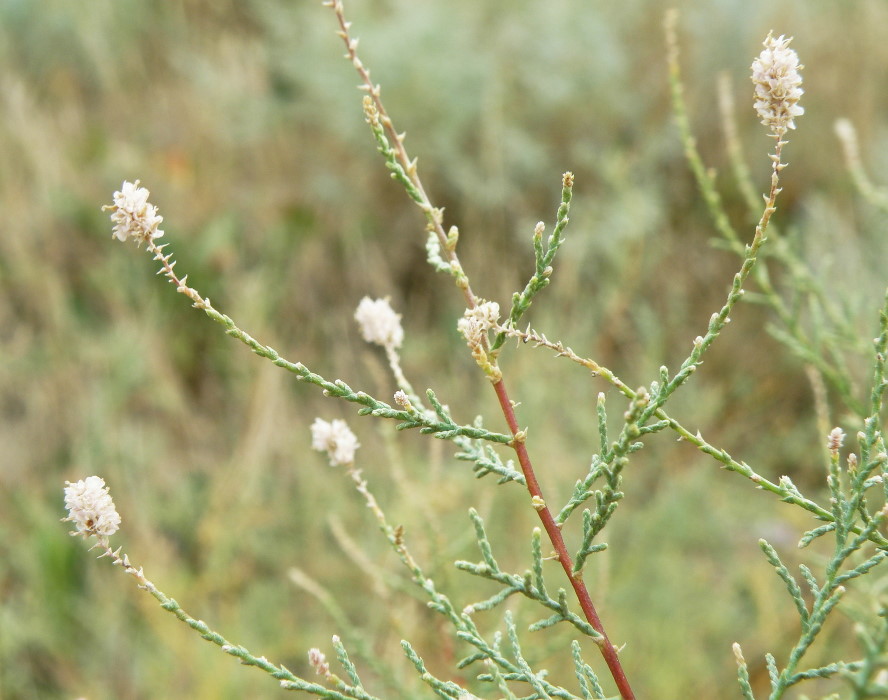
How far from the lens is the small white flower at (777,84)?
66 centimetres

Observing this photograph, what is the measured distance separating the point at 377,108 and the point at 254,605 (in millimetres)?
2432

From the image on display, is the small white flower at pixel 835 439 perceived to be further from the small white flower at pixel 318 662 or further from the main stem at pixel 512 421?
the small white flower at pixel 318 662

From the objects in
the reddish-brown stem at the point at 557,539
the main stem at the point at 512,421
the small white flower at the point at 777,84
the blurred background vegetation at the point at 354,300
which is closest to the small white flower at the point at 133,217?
the main stem at the point at 512,421

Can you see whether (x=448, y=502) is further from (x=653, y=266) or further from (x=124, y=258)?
(x=124, y=258)

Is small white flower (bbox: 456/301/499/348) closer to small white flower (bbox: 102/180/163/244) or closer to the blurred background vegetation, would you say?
small white flower (bbox: 102/180/163/244)

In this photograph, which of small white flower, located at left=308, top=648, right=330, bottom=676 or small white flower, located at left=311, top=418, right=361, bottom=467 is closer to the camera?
small white flower, located at left=308, top=648, right=330, bottom=676

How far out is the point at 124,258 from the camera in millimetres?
4207

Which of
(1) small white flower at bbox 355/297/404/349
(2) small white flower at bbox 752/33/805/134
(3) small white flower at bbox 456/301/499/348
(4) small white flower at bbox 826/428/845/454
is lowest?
(3) small white flower at bbox 456/301/499/348

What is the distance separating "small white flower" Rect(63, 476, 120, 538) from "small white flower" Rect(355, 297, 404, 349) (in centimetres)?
35

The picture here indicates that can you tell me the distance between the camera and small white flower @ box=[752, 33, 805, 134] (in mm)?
664

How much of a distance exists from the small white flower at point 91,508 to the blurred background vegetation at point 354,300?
3.29 ft

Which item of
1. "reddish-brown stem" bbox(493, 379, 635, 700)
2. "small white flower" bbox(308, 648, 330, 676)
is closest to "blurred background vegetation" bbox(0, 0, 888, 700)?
"reddish-brown stem" bbox(493, 379, 635, 700)

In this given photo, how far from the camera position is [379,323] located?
982 mm

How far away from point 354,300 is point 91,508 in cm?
362
